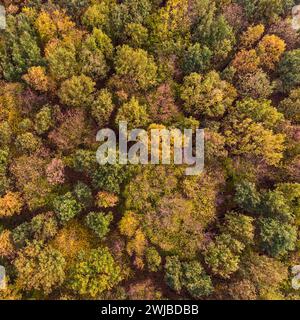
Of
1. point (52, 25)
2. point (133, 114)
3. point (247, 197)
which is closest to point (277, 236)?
point (247, 197)

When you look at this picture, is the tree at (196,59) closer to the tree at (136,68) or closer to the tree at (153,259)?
the tree at (136,68)

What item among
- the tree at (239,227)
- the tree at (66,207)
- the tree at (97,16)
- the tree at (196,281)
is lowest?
the tree at (196,281)

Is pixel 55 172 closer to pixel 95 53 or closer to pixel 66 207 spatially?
pixel 66 207

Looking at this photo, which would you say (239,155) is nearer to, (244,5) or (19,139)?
(244,5)

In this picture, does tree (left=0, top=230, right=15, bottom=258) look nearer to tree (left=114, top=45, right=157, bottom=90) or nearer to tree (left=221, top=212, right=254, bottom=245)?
tree (left=114, top=45, right=157, bottom=90)

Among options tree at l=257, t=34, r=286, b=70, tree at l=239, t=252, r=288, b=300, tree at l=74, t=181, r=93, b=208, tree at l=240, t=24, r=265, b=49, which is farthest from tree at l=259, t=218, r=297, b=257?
tree at l=240, t=24, r=265, b=49

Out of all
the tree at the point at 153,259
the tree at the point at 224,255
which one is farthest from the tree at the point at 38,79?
the tree at the point at 224,255

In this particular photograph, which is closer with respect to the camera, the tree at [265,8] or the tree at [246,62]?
the tree at [246,62]
